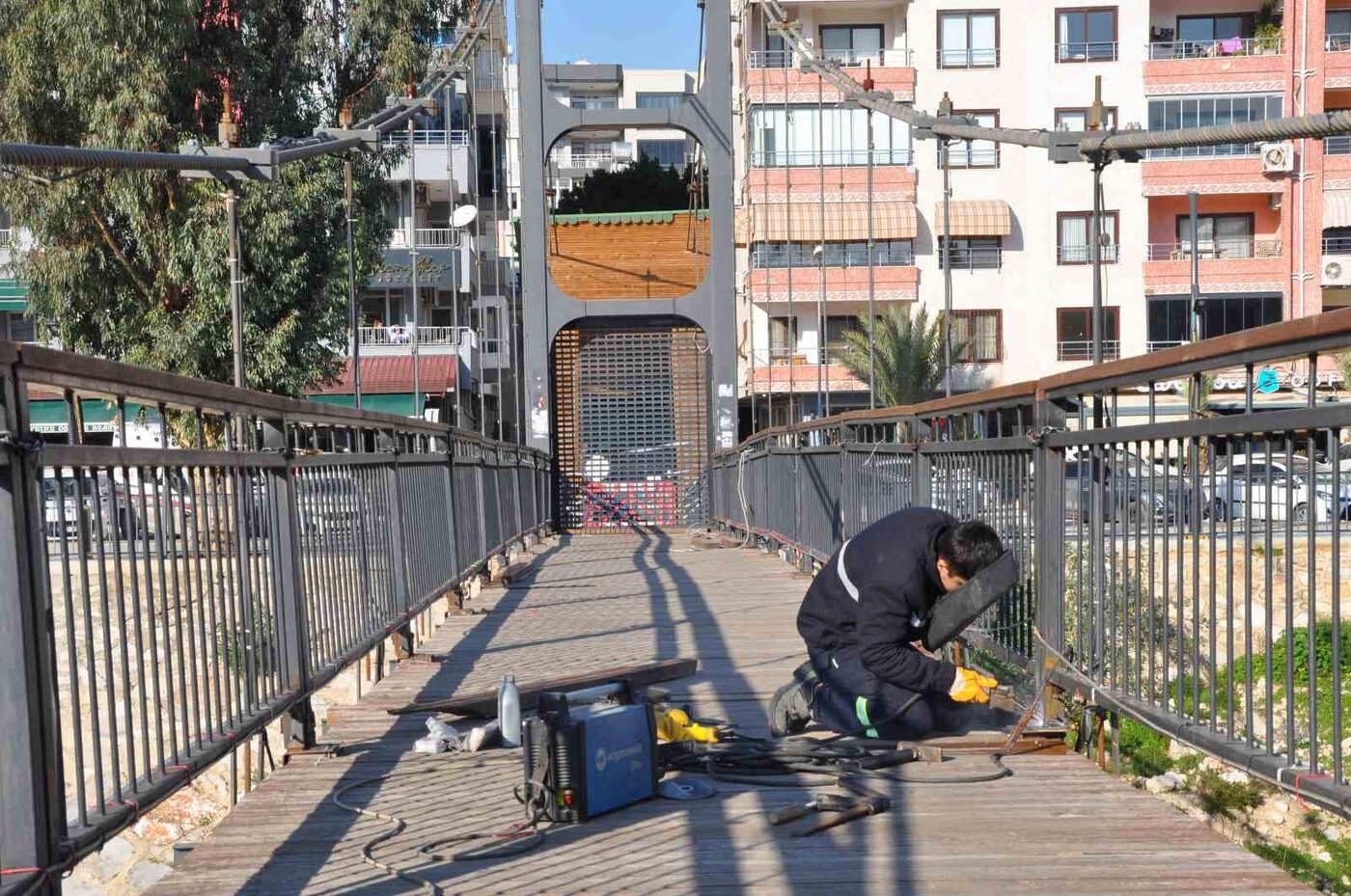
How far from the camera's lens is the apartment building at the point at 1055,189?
42906 mm

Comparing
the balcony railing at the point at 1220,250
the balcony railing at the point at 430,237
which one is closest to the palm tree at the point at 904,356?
the balcony railing at the point at 1220,250

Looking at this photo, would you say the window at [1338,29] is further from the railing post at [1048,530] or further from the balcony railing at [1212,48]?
the railing post at [1048,530]

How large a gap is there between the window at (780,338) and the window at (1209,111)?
11.2 m

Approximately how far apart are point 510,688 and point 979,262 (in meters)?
39.9

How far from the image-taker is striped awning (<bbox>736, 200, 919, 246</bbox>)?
44.1 meters

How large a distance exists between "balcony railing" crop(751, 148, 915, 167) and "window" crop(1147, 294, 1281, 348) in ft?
27.4

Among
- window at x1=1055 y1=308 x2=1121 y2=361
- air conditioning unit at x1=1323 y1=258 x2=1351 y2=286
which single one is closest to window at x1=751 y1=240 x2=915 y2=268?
window at x1=1055 y1=308 x2=1121 y2=361

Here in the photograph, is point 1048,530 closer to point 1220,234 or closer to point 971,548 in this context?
point 971,548

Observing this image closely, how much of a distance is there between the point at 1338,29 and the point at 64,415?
4609 cm

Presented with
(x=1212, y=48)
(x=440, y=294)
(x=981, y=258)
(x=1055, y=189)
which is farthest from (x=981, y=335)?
(x=440, y=294)

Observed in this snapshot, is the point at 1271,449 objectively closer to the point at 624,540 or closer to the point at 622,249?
the point at 624,540

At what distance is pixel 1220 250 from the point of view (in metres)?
43.9

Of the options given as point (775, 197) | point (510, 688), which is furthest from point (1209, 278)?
point (510, 688)

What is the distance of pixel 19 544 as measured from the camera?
9.28 feet
